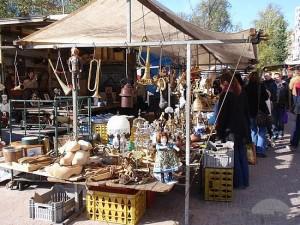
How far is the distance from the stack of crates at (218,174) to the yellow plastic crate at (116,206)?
1.16m

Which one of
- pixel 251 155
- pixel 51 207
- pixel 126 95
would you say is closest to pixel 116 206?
pixel 51 207

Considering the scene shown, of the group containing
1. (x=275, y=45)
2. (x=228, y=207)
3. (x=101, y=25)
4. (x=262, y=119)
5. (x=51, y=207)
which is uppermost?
(x=275, y=45)

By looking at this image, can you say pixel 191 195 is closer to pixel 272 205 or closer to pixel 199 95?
pixel 272 205

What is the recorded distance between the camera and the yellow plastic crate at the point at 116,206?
444 centimetres

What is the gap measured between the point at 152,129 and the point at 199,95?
3533mm

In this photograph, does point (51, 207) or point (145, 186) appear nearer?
point (145, 186)

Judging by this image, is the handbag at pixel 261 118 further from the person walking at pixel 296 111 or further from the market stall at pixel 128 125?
the market stall at pixel 128 125

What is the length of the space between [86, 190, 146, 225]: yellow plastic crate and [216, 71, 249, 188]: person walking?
1.98 meters

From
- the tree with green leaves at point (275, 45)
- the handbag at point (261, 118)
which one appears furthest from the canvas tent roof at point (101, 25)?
the tree with green leaves at point (275, 45)

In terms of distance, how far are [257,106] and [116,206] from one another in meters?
4.99

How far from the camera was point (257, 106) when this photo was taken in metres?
8.52

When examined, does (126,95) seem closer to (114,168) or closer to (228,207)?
(114,168)

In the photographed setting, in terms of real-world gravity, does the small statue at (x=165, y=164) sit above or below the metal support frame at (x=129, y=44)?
below

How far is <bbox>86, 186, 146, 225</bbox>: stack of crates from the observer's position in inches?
175
